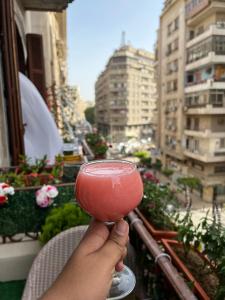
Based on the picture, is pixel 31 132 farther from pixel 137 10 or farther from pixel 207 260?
pixel 137 10

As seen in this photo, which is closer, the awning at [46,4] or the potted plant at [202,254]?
the potted plant at [202,254]

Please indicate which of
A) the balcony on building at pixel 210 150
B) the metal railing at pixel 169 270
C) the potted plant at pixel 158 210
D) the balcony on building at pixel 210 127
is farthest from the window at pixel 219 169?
the metal railing at pixel 169 270

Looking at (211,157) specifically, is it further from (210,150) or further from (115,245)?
(115,245)

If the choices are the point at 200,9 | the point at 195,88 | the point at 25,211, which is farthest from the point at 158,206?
the point at 200,9

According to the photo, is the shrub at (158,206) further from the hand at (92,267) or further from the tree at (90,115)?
the tree at (90,115)

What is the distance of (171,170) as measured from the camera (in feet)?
53.6

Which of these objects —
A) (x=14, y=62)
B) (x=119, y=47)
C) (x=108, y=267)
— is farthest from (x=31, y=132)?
(x=119, y=47)

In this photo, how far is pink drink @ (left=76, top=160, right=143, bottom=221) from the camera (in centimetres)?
67

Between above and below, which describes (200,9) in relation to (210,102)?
above

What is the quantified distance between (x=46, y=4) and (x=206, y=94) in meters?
10.9

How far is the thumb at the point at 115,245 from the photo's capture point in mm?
572

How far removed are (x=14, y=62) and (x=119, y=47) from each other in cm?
2978

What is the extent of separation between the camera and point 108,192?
68cm

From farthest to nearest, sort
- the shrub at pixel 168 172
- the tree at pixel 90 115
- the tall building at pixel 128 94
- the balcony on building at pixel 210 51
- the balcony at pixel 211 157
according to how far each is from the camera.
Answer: the tree at pixel 90 115, the tall building at pixel 128 94, the shrub at pixel 168 172, the balcony at pixel 211 157, the balcony on building at pixel 210 51
